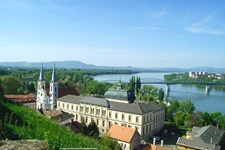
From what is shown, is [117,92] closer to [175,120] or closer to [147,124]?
[147,124]

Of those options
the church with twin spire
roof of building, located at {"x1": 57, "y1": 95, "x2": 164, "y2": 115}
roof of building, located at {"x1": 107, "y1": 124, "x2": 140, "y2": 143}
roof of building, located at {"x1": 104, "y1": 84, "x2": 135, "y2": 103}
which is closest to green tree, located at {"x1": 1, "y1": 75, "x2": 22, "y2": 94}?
the church with twin spire

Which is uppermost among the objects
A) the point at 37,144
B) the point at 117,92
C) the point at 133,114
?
the point at 37,144

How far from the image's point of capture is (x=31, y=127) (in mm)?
8742

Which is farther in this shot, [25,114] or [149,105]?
[149,105]

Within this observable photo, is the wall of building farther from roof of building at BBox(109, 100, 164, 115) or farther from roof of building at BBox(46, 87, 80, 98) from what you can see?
roof of building at BBox(46, 87, 80, 98)

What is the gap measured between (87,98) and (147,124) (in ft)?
37.5

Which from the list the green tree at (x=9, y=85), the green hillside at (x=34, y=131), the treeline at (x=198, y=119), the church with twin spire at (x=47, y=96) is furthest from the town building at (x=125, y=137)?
the green tree at (x=9, y=85)

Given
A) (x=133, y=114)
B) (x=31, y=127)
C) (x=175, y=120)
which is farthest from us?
(x=175, y=120)

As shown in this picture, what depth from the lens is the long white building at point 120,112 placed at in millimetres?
34031

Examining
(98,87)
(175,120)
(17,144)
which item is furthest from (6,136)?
(98,87)

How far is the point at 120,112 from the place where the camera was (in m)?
35.4

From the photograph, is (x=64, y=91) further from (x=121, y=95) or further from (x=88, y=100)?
(x=121, y=95)

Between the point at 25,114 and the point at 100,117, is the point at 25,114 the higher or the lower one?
the higher one

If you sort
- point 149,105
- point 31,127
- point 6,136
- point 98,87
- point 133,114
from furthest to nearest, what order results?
point 98,87 < point 149,105 < point 133,114 < point 31,127 < point 6,136
